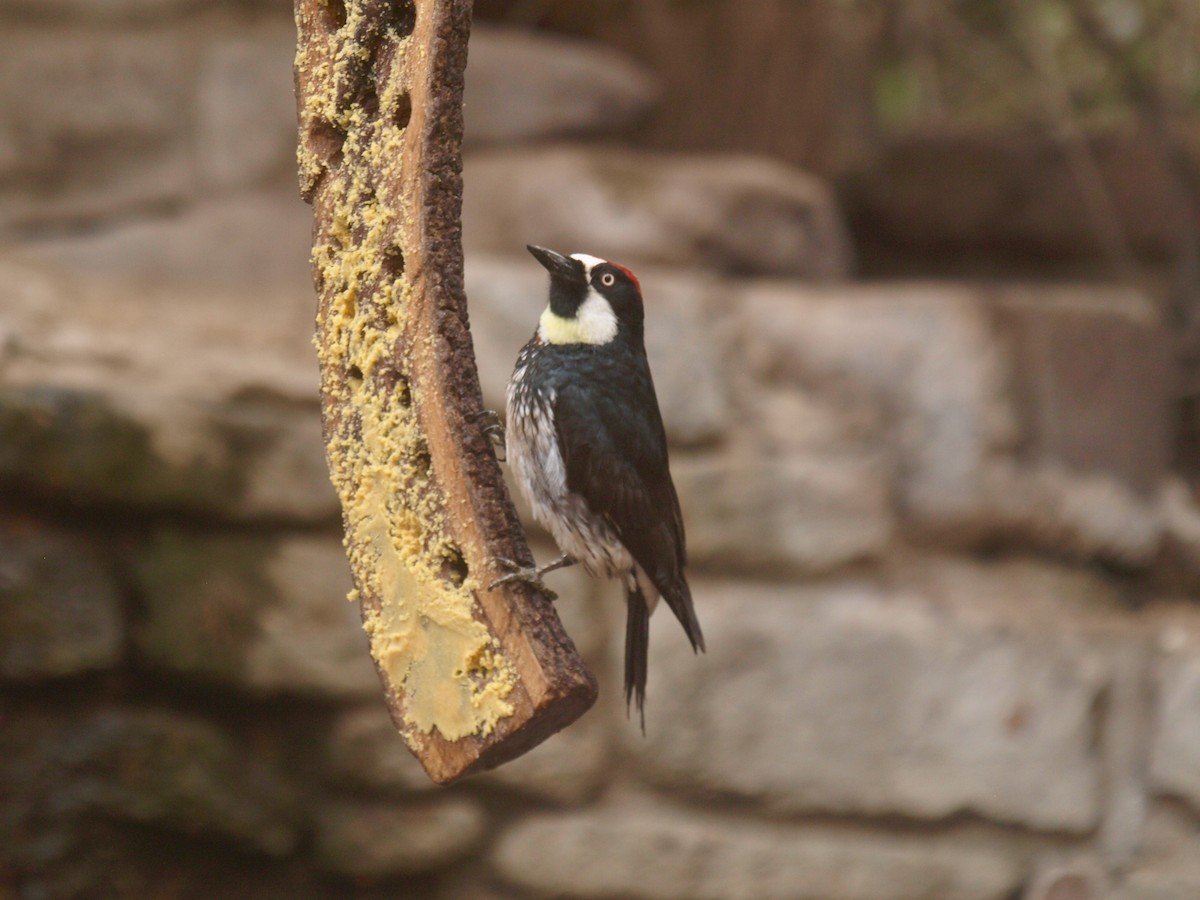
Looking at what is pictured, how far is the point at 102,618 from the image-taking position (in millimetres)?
2266

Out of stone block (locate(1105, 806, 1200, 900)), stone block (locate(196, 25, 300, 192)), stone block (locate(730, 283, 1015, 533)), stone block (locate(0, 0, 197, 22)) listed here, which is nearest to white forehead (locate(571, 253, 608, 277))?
stone block (locate(730, 283, 1015, 533))

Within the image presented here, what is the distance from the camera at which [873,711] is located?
2477 millimetres

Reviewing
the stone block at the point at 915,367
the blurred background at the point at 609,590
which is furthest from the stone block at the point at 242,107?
the stone block at the point at 915,367

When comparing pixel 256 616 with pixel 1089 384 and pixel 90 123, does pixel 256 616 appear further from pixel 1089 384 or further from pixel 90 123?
pixel 1089 384

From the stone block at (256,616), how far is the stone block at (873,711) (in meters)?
0.56

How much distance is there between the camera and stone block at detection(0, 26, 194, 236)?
281 centimetres

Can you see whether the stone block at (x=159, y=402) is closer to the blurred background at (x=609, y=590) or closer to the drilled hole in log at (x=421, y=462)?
the blurred background at (x=609, y=590)

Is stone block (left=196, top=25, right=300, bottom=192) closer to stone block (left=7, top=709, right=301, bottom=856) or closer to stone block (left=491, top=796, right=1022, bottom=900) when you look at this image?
stone block (left=7, top=709, right=301, bottom=856)

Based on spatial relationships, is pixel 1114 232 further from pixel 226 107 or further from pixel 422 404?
pixel 422 404

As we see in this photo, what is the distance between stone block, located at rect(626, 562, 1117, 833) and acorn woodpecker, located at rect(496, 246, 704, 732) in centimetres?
156

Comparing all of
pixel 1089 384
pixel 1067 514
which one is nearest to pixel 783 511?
pixel 1067 514

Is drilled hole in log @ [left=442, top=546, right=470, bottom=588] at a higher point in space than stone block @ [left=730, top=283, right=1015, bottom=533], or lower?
higher

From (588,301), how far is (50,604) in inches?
67.2

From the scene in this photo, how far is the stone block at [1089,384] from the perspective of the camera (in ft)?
8.48
